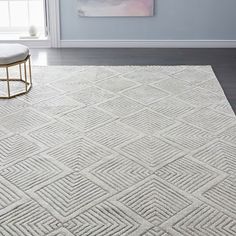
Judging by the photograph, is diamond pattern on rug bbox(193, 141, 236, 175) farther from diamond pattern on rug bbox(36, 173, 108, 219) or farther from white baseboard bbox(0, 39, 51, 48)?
white baseboard bbox(0, 39, 51, 48)

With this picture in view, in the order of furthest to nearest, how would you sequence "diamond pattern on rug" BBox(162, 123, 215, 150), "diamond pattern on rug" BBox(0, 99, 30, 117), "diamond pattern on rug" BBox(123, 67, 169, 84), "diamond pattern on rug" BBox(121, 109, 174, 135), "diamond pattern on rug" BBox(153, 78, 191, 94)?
1. "diamond pattern on rug" BBox(123, 67, 169, 84)
2. "diamond pattern on rug" BBox(153, 78, 191, 94)
3. "diamond pattern on rug" BBox(0, 99, 30, 117)
4. "diamond pattern on rug" BBox(121, 109, 174, 135)
5. "diamond pattern on rug" BBox(162, 123, 215, 150)

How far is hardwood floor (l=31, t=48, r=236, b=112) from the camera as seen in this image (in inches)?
172

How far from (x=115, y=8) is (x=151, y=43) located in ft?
Answer: 1.50

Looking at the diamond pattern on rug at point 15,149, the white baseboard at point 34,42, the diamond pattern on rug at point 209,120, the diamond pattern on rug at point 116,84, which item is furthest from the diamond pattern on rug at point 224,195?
the white baseboard at point 34,42

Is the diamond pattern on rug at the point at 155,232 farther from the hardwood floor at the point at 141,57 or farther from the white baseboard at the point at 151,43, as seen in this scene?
the white baseboard at the point at 151,43

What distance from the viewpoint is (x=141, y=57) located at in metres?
4.54

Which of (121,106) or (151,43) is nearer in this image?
(121,106)

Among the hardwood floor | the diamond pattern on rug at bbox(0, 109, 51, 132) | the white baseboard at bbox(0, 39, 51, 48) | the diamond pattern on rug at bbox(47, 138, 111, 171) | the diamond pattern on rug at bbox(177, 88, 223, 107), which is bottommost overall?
the diamond pattern on rug at bbox(47, 138, 111, 171)

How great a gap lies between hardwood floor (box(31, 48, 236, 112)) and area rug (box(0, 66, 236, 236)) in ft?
1.14

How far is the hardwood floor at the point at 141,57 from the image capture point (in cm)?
437

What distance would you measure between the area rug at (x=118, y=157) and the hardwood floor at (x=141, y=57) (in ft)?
1.14

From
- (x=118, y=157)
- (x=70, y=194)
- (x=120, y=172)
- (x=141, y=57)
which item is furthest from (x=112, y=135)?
(x=141, y=57)

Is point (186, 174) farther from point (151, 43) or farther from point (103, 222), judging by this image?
point (151, 43)

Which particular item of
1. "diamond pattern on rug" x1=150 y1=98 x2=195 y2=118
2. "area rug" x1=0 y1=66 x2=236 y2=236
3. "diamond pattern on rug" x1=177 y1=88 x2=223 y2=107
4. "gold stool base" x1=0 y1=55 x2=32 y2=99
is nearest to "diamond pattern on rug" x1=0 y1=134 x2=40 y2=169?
"area rug" x1=0 y1=66 x2=236 y2=236
